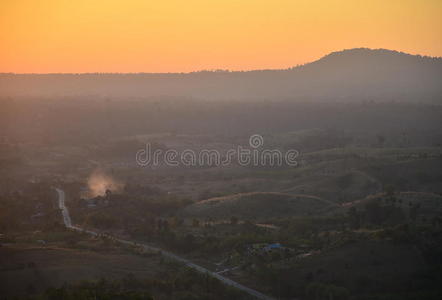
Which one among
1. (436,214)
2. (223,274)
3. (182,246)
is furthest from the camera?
(436,214)

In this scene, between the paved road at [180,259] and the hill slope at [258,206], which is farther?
the hill slope at [258,206]

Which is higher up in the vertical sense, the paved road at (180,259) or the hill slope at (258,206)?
the hill slope at (258,206)

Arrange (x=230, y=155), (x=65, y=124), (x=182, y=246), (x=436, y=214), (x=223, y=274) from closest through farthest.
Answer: (x=223, y=274), (x=182, y=246), (x=436, y=214), (x=230, y=155), (x=65, y=124)

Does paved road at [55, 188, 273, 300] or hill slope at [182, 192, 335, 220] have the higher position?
hill slope at [182, 192, 335, 220]

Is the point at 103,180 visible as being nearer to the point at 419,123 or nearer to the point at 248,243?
the point at 248,243

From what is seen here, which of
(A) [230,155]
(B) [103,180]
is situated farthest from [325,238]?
(A) [230,155]

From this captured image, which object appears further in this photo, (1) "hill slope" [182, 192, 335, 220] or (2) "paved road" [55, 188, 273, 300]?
(1) "hill slope" [182, 192, 335, 220]

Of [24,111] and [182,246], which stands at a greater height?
[24,111]

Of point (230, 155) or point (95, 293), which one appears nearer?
point (95, 293)

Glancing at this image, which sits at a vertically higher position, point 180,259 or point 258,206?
point 258,206

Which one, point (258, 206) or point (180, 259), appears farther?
point (258, 206)
